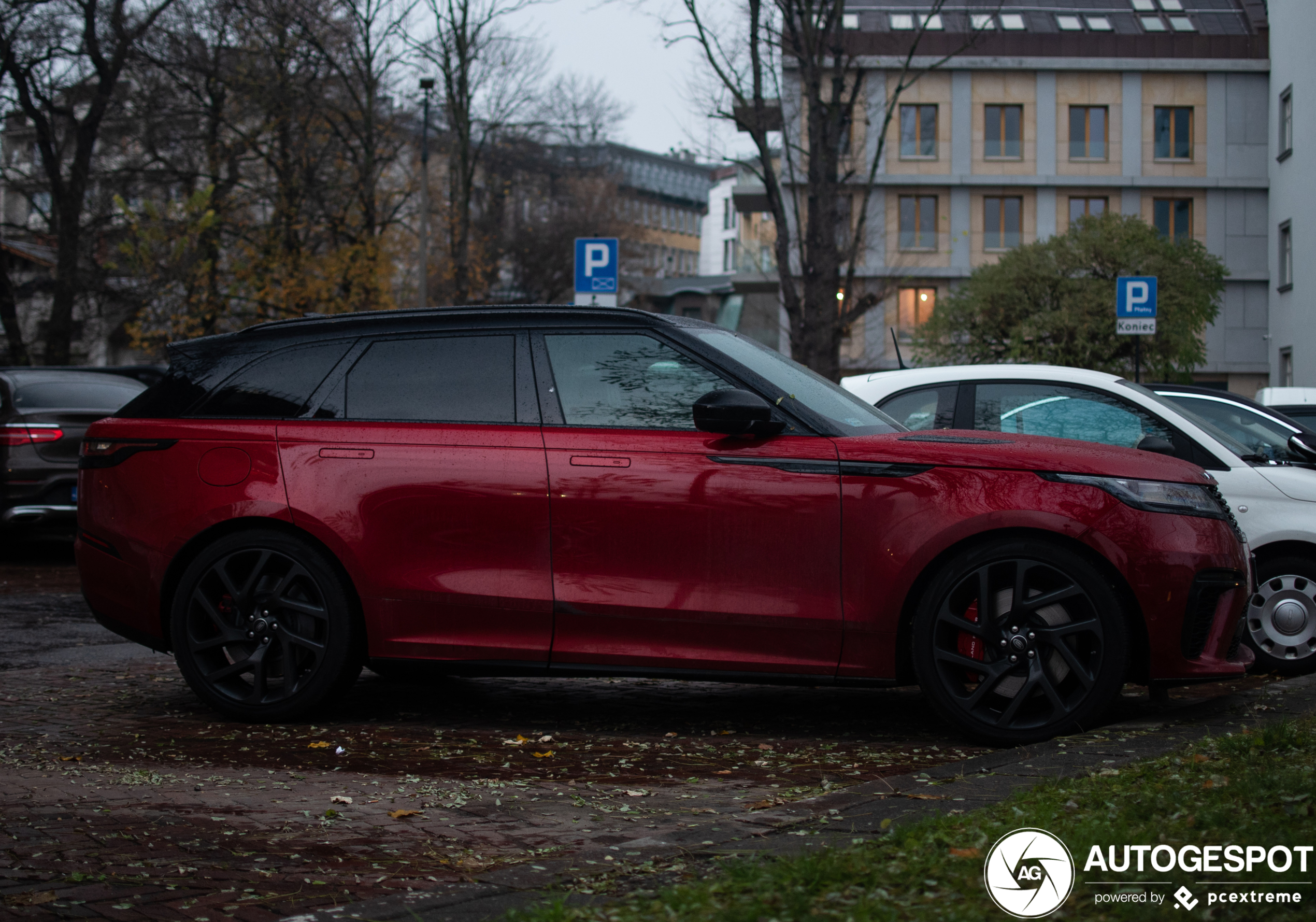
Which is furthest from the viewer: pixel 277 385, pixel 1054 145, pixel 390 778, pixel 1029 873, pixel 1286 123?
pixel 1054 145

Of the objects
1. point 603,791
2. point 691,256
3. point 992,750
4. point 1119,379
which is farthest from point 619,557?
point 691,256

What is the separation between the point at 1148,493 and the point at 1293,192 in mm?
38593

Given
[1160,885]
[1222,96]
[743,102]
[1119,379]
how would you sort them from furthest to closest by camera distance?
[1222,96]
[743,102]
[1119,379]
[1160,885]

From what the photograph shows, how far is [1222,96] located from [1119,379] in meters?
51.4

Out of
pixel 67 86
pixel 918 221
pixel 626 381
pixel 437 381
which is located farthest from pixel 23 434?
pixel 918 221

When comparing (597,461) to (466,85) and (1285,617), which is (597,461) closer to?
(1285,617)

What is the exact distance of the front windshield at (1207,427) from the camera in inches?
308

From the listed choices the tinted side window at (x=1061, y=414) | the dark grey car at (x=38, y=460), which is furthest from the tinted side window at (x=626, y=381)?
the dark grey car at (x=38, y=460)

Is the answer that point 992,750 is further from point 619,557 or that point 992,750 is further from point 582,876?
point 582,876

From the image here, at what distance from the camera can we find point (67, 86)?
29891 millimetres

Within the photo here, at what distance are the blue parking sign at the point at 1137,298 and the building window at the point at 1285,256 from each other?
81.1ft

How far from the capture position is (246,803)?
4.82 m

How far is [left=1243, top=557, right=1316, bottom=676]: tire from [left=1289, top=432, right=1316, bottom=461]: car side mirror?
0.70 metres

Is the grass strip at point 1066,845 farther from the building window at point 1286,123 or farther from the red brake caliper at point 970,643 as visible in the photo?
the building window at point 1286,123
